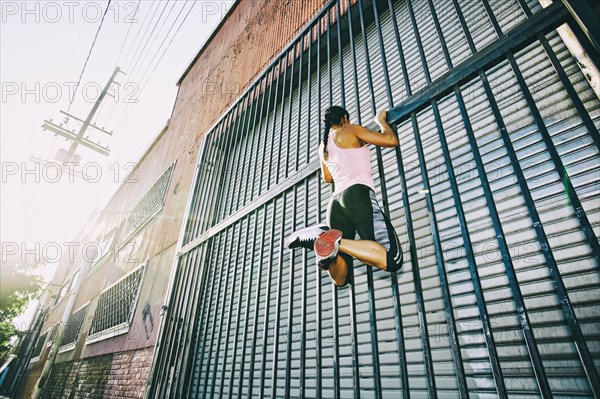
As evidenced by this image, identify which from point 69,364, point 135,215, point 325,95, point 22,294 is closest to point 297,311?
point 325,95

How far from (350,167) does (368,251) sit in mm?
687

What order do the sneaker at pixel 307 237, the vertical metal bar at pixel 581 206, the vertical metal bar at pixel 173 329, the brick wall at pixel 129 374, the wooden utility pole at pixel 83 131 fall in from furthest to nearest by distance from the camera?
the wooden utility pole at pixel 83 131
the brick wall at pixel 129 374
the vertical metal bar at pixel 173 329
the sneaker at pixel 307 237
the vertical metal bar at pixel 581 206

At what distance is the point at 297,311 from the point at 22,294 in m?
34.5

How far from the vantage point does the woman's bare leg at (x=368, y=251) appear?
1663 mm

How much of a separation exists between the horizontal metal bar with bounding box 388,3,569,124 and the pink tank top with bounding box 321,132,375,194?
354 mm

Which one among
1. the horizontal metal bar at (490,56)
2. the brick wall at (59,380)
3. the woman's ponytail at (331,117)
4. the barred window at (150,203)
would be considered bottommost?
the brick wall at (59,380)

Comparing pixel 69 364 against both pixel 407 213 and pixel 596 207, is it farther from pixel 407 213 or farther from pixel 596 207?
pixel 596 207

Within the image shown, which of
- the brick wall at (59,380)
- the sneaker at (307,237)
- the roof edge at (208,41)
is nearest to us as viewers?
the sneaker at (307,237)

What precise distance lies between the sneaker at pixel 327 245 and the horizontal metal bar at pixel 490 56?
37.3 inches

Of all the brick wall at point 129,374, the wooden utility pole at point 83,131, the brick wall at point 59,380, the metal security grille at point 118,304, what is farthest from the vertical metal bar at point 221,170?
the wooden utility pole at point 83,131

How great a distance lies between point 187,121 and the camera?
9109mm

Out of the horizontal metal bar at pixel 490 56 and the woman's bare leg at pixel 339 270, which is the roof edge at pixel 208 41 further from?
the woman's bare leg at pixel 339 270

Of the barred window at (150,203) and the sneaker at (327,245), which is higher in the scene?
the barred window at (150,203)

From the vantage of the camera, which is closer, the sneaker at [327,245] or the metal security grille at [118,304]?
the sneaker at [327,245]
